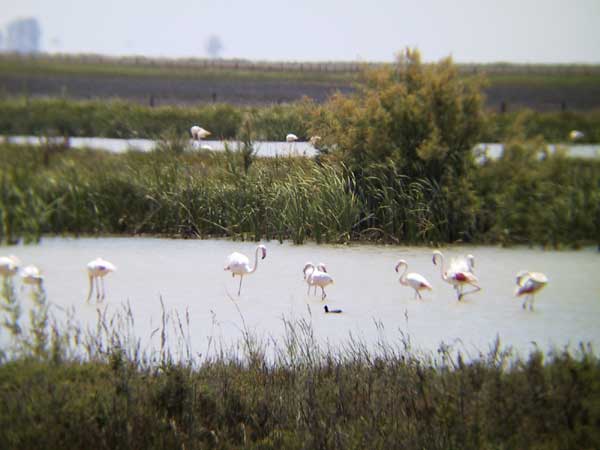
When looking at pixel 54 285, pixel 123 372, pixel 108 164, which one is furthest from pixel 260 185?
pixel 123 372

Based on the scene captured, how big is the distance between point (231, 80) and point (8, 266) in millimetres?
2178

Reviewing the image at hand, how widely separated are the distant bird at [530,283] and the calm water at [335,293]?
2.9 inches

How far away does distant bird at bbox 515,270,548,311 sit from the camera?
222 inches

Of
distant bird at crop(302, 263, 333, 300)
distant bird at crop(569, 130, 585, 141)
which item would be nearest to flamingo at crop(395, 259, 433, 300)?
distant bird at crop(302, 263, 333, 300)

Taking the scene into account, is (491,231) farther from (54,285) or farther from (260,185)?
(54,285)

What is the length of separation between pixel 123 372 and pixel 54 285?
1.33 metres

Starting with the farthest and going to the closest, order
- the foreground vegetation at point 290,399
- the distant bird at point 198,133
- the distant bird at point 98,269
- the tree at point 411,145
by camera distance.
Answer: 1. the tree at point 411,145
2. the distant bird at point 198,133
3. the distant bird at point 98,269
4. the foreground vegetation at point 290,399

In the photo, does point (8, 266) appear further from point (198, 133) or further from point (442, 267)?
point (442, 267)

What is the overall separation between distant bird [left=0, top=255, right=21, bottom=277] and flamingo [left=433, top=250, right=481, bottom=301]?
10.4 ft

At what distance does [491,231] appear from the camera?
22.2ft

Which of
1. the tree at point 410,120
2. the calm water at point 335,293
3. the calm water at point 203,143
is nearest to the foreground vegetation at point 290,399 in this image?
the calm water at point 335,293

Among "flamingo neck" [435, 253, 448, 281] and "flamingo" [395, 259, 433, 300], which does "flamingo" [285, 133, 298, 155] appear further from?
"flamingo neck" [435, 253, 448, 281]

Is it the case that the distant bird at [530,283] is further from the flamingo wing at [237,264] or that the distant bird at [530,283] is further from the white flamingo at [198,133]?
the white flamingo at [198,133]

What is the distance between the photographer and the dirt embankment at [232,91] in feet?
18.7
